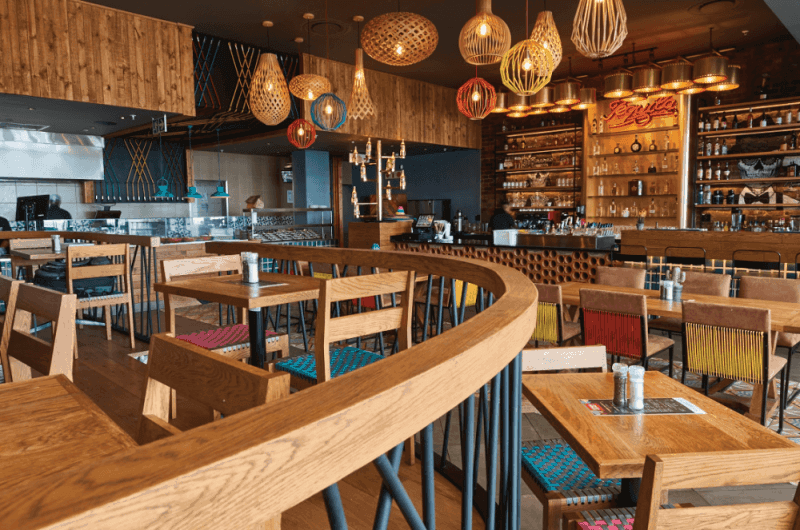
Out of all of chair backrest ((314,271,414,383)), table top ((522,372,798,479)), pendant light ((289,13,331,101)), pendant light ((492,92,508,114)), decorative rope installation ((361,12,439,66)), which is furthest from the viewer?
pendant light ((492,92,508,114))

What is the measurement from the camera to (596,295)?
143 inches

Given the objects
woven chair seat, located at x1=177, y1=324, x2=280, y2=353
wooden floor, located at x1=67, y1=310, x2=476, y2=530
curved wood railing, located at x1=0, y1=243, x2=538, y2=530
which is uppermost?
curved wood railing, located at x1=0, y1=243, x2=538, y2=530

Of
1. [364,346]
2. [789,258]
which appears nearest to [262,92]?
[364,346]

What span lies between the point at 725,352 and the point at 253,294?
2.62 metres

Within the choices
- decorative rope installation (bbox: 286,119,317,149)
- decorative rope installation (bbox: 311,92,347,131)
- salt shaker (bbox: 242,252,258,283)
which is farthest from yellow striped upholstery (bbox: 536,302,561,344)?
decorative rope installation (bbox: 286,119,317,149)

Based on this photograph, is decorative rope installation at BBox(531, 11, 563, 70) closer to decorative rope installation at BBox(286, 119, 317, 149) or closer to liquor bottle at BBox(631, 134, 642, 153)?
decorative rope installation at BBox(286, 119, 317, 149)

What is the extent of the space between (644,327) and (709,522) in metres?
2.38

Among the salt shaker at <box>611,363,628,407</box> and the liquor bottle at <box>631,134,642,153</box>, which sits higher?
the liquor bottle at <box>631,134,642,153</box>

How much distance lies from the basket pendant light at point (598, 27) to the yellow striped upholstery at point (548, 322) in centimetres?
176

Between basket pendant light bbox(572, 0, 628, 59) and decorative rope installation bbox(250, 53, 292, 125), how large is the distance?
94.9 inches

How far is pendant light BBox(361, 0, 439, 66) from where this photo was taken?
3670 millimetres

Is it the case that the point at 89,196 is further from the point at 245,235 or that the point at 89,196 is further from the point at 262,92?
the point at 262,92

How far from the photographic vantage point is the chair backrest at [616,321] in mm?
3486

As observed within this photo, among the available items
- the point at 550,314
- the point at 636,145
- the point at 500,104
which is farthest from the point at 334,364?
the point at 636,145
